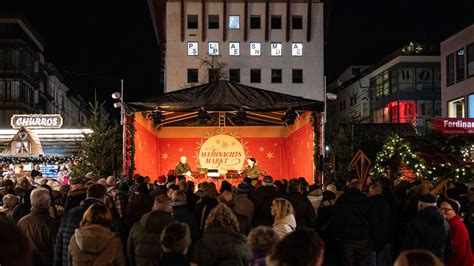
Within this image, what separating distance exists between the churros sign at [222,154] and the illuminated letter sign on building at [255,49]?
3198 cm

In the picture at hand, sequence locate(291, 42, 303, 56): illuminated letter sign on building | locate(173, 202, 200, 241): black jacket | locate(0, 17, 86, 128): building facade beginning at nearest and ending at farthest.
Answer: locate(173, 202, 200, 241): black jacket, locate(291, 42, 303, 56): illuminated letter sign on building, locate(0, 17, 86, 128): building facade

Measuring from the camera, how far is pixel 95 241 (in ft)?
23.2

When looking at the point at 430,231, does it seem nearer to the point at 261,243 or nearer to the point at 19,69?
the point at 261,243

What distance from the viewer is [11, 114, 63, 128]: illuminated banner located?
102 feet

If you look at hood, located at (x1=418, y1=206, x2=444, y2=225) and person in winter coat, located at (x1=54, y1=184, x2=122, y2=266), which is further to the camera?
hood, located at (x1=418, y1=206, x2=444, y2=225)

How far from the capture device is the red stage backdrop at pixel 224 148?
83.2 ft

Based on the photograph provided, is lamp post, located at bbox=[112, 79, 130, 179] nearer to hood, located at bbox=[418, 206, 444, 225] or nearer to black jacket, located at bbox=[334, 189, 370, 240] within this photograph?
black jacket, located at bbox=[334, 189, 370, 240]

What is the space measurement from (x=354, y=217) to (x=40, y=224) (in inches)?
191

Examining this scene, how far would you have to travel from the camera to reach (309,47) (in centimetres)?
5669

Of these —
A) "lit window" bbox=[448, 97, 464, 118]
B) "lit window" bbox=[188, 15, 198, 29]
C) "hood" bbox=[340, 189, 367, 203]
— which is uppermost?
"lit window" bbox=[188, 15, 198, 29]

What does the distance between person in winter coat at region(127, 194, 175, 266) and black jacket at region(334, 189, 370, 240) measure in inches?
138

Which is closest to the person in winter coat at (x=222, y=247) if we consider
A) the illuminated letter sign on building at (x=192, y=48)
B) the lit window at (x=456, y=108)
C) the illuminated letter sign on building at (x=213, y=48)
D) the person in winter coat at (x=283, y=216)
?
the person in winter coat at (x=283, y=216)

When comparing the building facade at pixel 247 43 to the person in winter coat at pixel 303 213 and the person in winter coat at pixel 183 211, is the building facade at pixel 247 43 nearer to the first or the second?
the person in winter coat at pixel 303 213

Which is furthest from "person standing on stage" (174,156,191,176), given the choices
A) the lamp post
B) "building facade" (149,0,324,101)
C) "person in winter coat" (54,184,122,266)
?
"building facade" (149,0,324,101)
